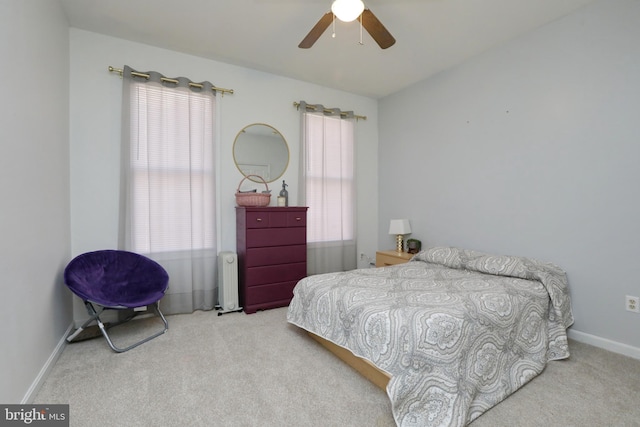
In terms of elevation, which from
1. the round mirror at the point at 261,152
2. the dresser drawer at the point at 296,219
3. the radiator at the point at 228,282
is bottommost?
the radiator at the point at 228,282

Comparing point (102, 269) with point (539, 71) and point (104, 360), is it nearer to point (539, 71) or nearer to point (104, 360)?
point (104, 360)

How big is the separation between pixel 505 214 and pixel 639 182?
94 cm

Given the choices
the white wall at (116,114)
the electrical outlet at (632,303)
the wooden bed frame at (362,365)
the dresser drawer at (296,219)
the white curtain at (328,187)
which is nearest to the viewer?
the wooden bed frame at (362,365)

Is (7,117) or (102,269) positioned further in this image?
(102,269)

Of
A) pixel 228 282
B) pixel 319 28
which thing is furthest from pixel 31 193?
pixel 319 28

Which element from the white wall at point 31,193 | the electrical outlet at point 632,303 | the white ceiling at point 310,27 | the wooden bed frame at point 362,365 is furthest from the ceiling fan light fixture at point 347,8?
the electrical outlet at point 632,303

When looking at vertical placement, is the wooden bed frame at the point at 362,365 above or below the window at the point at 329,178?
below

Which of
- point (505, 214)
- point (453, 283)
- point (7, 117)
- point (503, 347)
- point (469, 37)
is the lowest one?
point (503, 347)

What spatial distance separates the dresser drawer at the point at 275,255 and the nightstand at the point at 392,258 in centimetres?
105

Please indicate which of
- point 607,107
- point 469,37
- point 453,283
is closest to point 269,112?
point 469,37

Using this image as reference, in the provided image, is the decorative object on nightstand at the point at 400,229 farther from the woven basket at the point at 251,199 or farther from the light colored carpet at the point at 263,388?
the light colored carpet at the point at 263,388

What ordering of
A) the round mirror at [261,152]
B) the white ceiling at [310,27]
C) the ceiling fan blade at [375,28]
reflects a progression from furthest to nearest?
→ the round mirror at [261,152] → the white ceiling at [310,27] → the ceiling fan blade at [375,28]

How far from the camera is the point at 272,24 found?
257 centimetres

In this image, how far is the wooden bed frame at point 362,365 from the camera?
1.68m
